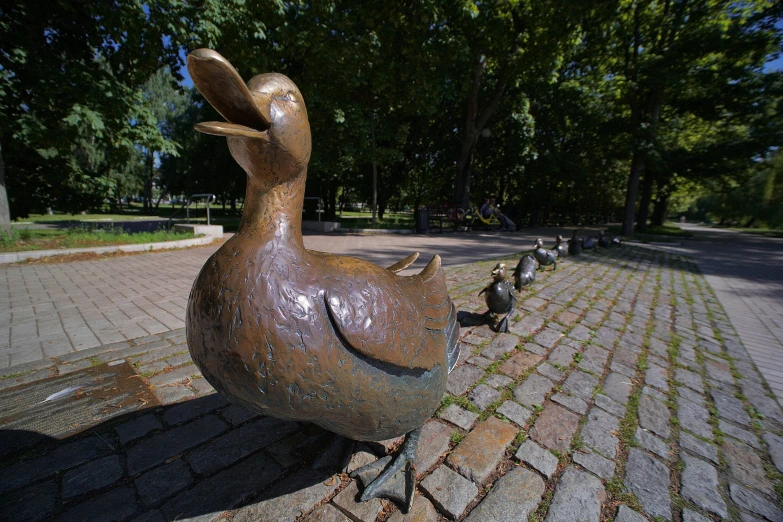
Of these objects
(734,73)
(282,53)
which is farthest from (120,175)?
(734,73)

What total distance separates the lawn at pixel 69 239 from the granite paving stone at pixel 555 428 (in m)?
9.59

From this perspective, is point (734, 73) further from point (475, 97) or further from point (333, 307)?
point (333, 307)

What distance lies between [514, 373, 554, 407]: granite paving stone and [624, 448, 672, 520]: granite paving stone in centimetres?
60

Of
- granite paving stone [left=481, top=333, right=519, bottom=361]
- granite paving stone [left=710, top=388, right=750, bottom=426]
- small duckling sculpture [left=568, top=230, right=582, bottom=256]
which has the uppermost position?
small duckling sculpture [left=568, top=230, right=582, bottom=256]

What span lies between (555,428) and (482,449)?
561 millimetres

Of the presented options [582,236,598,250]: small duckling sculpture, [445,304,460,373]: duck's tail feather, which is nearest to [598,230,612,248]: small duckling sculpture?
[582,236,598,250]: small duckling sculpture

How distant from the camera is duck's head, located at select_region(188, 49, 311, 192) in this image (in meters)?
0.94

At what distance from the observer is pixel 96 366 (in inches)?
105

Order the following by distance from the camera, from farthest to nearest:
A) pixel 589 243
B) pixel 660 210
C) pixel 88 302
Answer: pixel 660 210 < pixel 589 243 < pixel 88 302

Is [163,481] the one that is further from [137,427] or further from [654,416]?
[654,416]

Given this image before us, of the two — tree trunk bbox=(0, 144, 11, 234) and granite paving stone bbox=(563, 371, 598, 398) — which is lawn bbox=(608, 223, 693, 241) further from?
tree trunk bbox=(0, 144, 11, 234)

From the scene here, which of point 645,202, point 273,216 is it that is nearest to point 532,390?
point 273,216

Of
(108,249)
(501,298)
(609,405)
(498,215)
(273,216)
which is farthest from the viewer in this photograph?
(498,215)

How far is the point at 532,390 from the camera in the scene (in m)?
2.52
